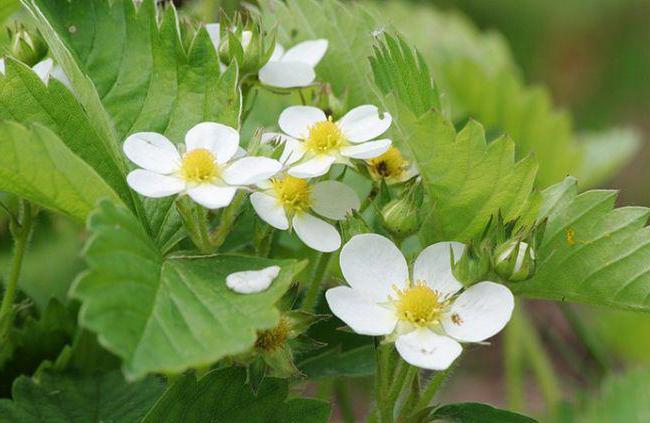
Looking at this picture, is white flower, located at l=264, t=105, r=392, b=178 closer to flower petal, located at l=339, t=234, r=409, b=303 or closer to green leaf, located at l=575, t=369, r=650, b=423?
flower petal, located at l=339, t=234, r=409, b=303

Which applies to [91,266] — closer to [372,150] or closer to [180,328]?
[180,328]

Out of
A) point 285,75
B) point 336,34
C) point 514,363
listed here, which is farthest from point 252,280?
point 514,363

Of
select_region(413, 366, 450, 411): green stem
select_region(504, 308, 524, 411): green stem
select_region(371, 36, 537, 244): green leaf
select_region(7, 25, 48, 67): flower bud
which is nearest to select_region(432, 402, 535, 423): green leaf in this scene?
select_region(413, 366, 450, 411): green stem

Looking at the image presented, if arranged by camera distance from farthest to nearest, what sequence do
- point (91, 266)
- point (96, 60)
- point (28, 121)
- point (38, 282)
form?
1. point (38, 282)
2. point (96, 60)
3. point (28, 121)
4. point (91, 266)

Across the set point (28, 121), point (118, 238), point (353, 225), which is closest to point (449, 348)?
point (353, 225)

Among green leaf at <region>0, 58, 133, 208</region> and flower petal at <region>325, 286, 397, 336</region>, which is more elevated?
green leaf at <region>0, 58, 133, 208</region>

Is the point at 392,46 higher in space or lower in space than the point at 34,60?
higher
